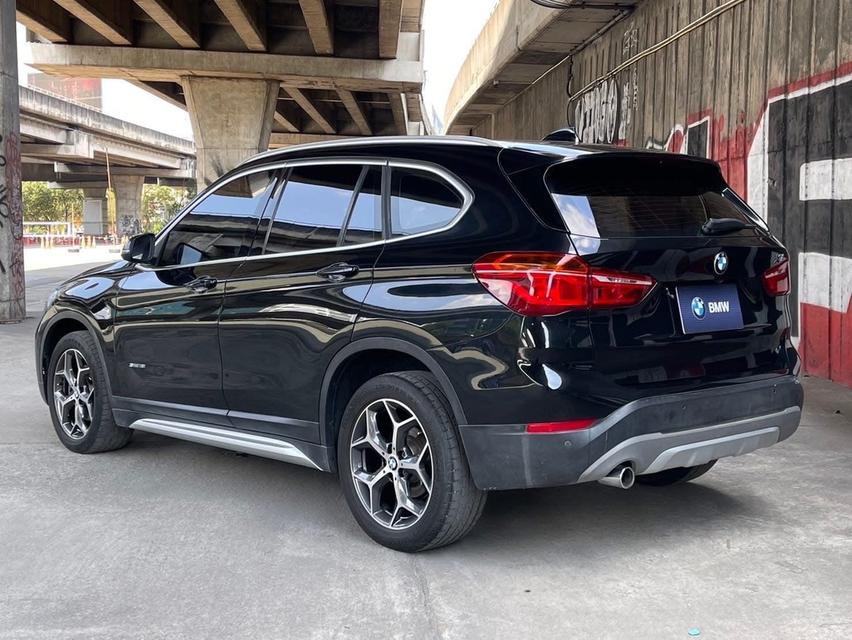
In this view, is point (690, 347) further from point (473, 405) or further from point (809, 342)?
point (809, 342)

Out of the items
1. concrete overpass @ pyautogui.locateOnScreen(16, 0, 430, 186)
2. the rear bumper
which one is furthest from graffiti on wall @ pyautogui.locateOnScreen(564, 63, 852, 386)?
concrete overpass @ pyautogui.locateOnScreen(16, 0, 430, 186)

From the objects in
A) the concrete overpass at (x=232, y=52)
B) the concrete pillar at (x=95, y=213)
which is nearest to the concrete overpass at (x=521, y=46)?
the concrete overpass at (x=232, y=52)

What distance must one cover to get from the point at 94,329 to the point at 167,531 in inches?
70.5

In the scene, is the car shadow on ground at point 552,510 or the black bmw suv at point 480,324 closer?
the black bmw suv at point 480,324

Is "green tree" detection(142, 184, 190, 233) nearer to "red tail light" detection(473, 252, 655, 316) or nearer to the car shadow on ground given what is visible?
the car shadow on ground

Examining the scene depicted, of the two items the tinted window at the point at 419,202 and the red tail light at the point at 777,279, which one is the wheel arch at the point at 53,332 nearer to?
the tinted window at the point at 419,202

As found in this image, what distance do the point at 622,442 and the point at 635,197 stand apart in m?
1.04

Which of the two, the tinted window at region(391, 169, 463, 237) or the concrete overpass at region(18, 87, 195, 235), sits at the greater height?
the concrete overpass at region(18, 87, 195, 235)

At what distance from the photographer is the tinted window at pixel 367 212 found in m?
4.39

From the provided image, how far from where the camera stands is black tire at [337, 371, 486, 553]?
3.92 meters

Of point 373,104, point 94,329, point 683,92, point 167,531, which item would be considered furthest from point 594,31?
point 373,104

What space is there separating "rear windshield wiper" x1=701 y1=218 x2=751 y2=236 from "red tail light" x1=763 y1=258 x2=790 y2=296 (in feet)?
0.85

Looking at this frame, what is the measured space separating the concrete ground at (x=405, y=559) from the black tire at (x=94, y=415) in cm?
19

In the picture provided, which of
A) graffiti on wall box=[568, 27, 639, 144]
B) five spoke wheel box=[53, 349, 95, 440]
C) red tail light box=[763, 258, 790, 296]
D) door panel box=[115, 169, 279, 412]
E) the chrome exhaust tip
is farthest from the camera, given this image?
graffiti on wall box=[568, 27, 639, 144]
